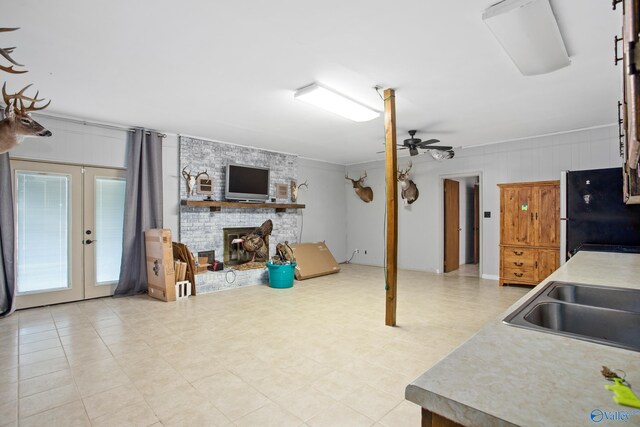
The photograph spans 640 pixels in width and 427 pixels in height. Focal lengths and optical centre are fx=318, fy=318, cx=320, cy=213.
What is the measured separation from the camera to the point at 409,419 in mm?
2025

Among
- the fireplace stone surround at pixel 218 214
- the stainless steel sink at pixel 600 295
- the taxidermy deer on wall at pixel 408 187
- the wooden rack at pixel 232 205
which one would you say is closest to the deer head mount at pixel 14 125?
the wooden rack at pixel 232 205

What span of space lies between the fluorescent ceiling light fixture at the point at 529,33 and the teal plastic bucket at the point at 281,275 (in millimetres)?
4457

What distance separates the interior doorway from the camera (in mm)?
7289

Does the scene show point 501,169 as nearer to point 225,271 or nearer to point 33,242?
point 225,271

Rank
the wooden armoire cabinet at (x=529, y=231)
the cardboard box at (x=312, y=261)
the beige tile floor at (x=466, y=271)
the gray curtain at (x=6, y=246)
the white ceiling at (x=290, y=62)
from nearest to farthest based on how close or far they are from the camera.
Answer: the white ceiling at (x=290, y=62) → the gray curtain at (x=6, y=246) → the wooden armoire cabinet at (x=529, y=231) → the cardboard box at (x=312, y=261) → the beige tile floor at (x=466, y=271)

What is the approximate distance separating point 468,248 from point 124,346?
834cm

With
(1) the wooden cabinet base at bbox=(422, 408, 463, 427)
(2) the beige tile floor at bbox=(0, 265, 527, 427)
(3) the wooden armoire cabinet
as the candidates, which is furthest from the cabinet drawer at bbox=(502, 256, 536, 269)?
(1) the wooden cabinet base at bbox=(422, 408, 463, 427)

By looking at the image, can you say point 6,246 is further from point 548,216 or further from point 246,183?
point 548,216

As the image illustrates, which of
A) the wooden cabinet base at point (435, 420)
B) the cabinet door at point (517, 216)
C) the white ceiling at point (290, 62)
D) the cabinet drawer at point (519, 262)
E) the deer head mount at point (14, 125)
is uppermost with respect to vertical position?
the white ceiling at point (290, 62)

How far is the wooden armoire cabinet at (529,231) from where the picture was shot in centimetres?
534

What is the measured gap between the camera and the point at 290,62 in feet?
9.86

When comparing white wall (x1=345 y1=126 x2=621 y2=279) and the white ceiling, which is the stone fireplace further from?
white wall (x1=345 y1=126 x2=621 y2=279)

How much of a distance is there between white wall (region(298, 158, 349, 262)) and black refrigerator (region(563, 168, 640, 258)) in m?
5.08

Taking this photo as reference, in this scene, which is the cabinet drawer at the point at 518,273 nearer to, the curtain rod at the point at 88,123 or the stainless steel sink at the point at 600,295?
the stainless steel sink at the point at 600,295
